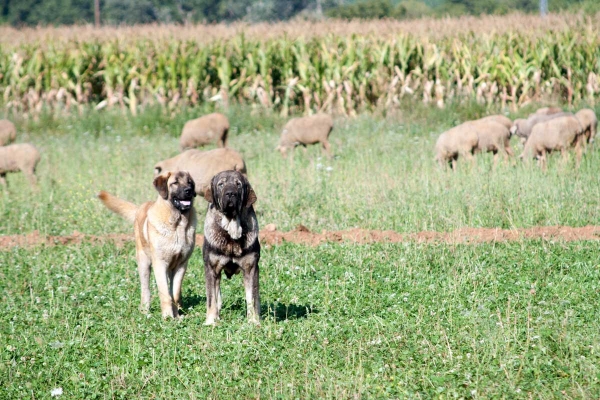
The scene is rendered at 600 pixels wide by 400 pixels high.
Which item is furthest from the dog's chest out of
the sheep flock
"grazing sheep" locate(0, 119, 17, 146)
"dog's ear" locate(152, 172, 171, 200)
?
"grazing sheep" locate(0, 119, 17, 146)

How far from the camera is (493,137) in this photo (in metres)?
17.5

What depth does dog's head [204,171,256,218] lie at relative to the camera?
730 centimetres

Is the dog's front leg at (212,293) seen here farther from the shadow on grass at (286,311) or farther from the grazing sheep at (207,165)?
the grazing sheep at (207,165)

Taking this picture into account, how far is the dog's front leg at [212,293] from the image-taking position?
7.69 m

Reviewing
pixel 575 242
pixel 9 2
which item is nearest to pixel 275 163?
pixel 575 242

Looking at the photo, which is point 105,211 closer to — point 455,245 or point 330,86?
point 455,245

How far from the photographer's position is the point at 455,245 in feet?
34.8

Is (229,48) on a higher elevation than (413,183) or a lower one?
higher

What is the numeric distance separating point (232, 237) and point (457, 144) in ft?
34.5

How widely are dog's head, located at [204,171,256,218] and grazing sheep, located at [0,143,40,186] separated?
A: 10.9 metres

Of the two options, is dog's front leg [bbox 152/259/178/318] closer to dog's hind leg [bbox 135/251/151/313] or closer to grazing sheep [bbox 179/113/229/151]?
dog's hind leg [bbox 135/251/151/313]

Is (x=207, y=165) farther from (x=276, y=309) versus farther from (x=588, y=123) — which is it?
(x=588, y=123)

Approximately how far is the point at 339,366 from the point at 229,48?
22650 mm

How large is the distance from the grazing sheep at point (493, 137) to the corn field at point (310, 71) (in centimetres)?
818
